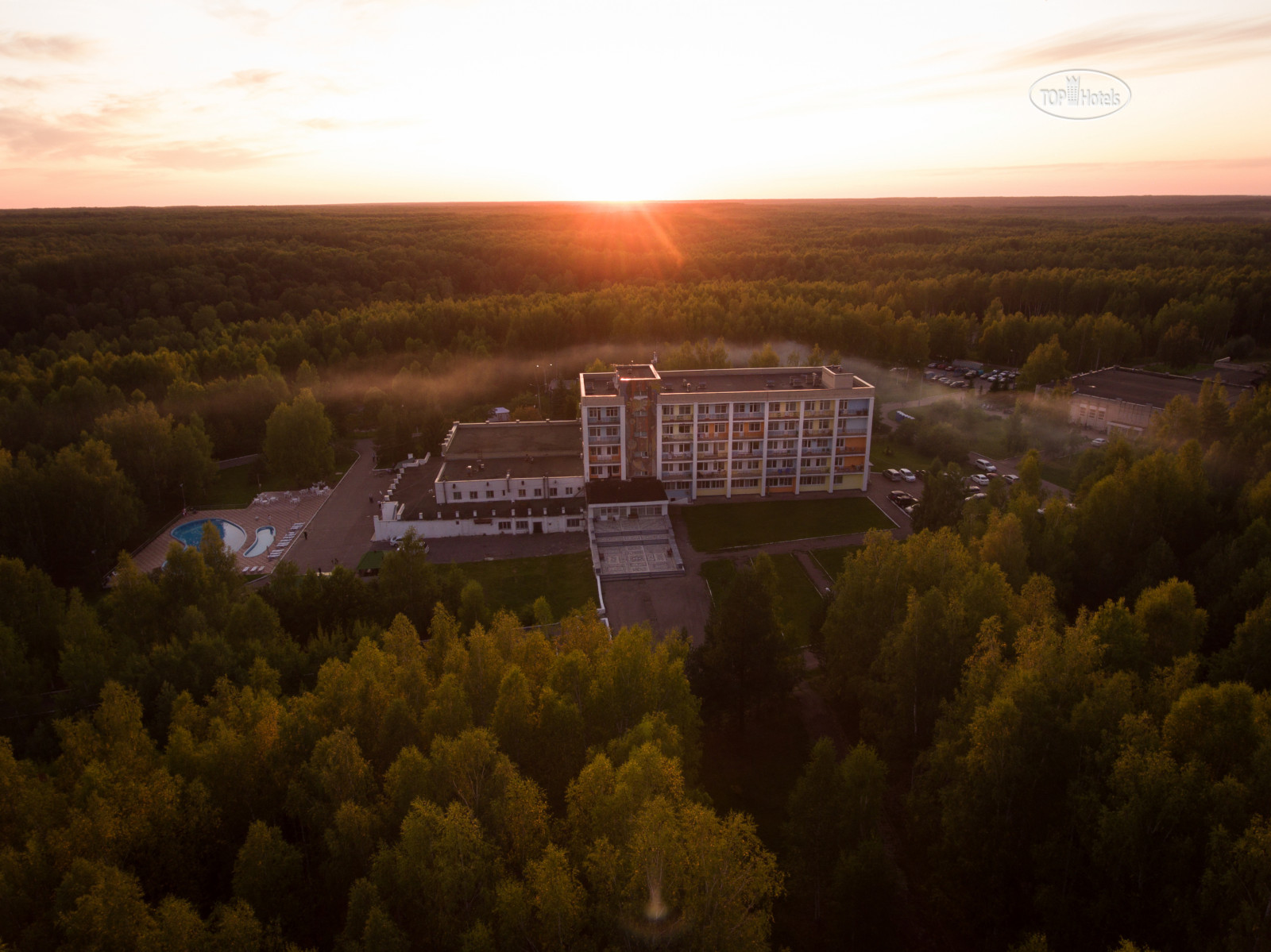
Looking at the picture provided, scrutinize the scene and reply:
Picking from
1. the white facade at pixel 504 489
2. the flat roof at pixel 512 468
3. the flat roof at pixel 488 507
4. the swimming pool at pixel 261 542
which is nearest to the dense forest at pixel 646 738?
the swimming pool at pixel 261 542

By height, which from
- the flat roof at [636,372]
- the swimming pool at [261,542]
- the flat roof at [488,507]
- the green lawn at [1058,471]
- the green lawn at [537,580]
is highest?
the flat roof at [636,372]

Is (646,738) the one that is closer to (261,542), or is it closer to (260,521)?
(261,542)

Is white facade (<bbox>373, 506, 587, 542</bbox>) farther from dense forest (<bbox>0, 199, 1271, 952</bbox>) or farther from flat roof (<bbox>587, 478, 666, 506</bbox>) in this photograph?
dense forest (<bbox>0, 199, 1271, 952</bbox>)

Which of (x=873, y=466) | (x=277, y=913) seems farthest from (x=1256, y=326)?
(x=277, y=913)

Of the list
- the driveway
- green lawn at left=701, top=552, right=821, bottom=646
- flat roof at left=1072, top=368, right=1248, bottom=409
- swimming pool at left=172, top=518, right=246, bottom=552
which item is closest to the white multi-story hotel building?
green lawn at left=701, top=552, right=821, bottom=646

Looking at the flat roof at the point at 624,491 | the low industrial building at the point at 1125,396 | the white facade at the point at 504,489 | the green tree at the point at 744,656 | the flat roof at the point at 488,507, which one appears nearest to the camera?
the green tree at the point at 744,656

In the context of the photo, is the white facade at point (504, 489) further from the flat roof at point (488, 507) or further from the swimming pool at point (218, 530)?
the swimming pool at point (218, 530)
